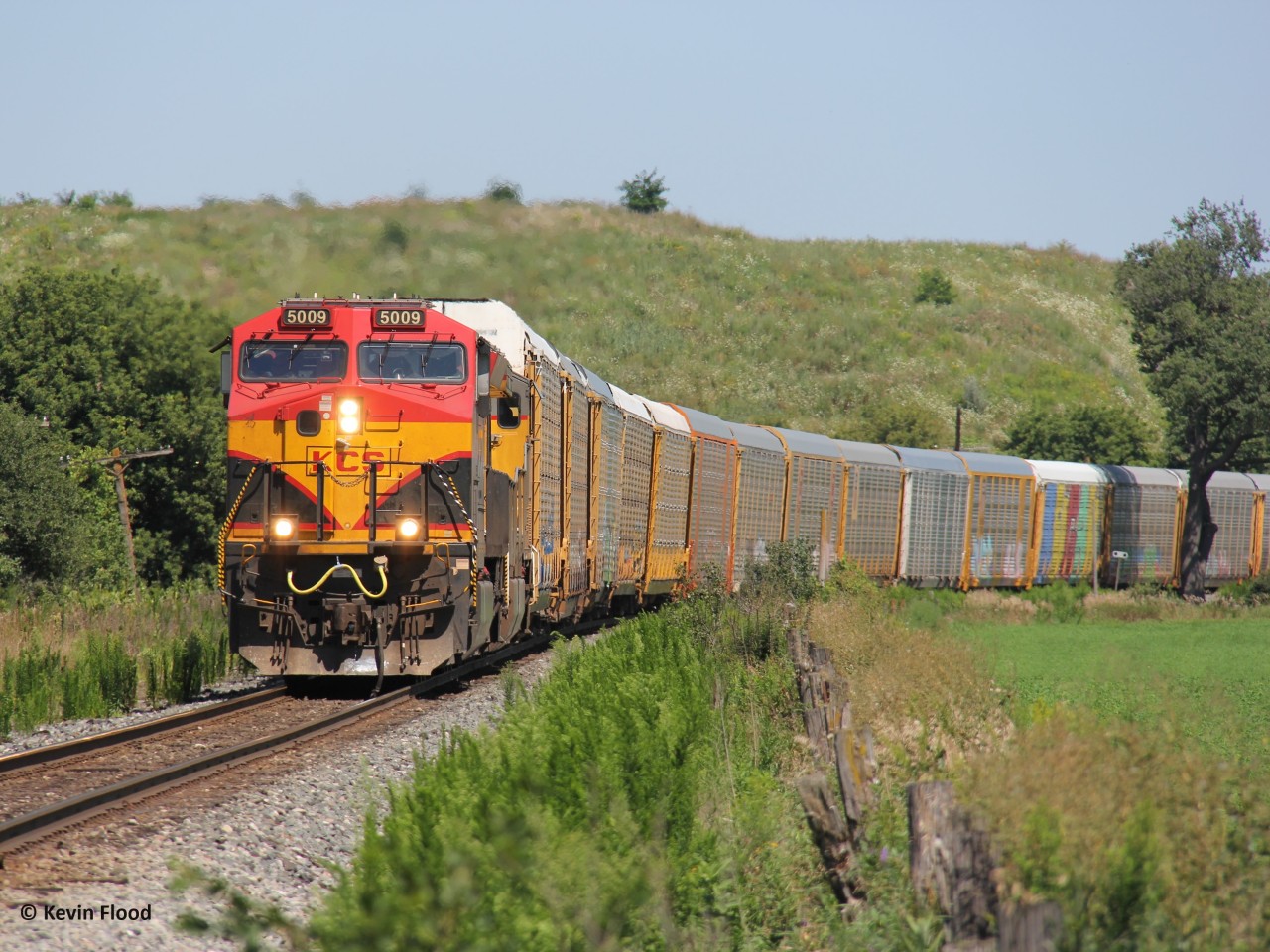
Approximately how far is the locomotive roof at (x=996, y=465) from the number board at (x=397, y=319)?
2010 centimetres

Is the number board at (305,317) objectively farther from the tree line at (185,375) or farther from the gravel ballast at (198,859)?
the tree line at (185,375)

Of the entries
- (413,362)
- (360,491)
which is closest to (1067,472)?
(413,362)

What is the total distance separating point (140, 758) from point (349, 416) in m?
4.26

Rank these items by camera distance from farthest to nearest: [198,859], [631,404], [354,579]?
[631,404], [354,579], [198,859]

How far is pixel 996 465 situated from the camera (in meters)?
31.6

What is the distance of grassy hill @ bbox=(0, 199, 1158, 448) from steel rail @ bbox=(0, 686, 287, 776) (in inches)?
1224

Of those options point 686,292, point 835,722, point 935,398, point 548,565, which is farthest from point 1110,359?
point 835,722

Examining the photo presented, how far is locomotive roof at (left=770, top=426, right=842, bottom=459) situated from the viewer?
26.8m

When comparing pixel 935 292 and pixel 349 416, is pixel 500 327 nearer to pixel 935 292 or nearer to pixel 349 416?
pixel 349 416

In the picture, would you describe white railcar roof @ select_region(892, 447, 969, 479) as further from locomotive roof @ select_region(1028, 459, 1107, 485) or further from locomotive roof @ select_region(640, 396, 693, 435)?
locomotive roof @ select_region(640, 396, 693, 435)

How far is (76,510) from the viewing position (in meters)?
27.5

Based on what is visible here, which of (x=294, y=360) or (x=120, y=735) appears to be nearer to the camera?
(x=120, y=735)

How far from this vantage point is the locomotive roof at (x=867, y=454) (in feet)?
92.4

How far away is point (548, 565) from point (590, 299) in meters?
56.1
